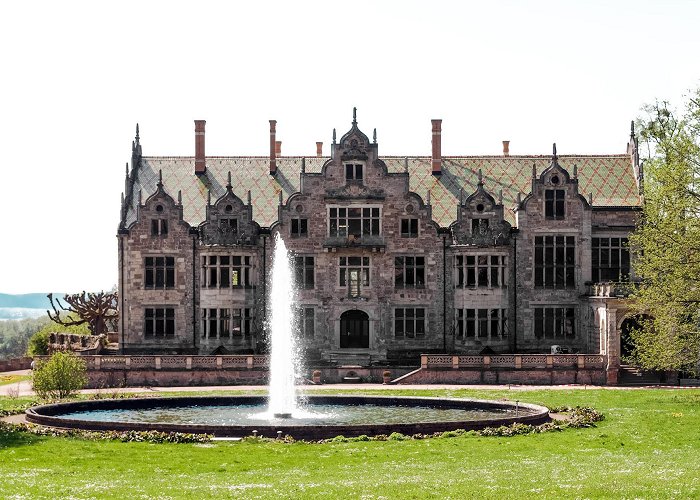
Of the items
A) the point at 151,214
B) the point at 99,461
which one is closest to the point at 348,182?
the point at 151,214

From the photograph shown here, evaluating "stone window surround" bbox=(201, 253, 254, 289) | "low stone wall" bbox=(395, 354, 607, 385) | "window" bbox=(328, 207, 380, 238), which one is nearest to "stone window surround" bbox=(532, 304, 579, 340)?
"low stone wall" bbox=(395, 354, 607, 385)

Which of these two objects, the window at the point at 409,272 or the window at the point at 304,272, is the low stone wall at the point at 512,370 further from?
the window at the point at 304,272

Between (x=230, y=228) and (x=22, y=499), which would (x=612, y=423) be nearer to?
(x=22, y=499)

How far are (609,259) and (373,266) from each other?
12517mm

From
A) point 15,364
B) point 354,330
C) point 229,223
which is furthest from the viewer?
point 15,364

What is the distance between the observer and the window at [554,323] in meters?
59.0

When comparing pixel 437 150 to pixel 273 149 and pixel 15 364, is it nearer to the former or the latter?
pixel 273 149

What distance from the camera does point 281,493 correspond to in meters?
22.1

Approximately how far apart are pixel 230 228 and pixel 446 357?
559 inches

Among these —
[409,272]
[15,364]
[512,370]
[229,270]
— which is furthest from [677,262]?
[15,364]

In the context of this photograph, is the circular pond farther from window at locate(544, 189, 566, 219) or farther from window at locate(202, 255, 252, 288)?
window at locate(544, 189, 566, 219)

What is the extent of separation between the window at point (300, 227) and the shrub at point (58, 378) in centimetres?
1763

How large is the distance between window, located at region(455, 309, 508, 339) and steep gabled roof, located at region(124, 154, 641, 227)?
501 centimetres

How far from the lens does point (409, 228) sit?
194 feet
